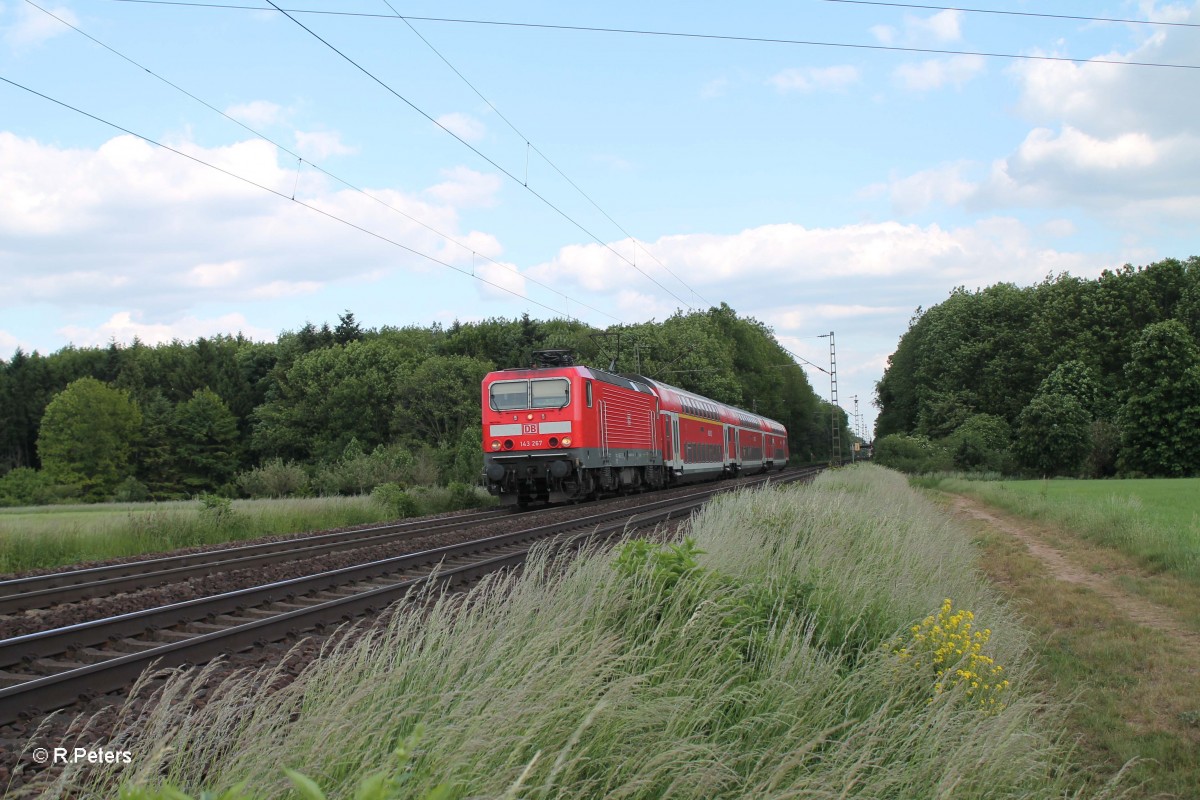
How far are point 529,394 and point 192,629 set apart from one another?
50.9 ft

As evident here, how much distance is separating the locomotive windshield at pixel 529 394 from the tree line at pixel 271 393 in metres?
32.2

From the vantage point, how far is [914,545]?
414 inches

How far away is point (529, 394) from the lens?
23109mm

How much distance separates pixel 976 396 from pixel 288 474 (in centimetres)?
5305

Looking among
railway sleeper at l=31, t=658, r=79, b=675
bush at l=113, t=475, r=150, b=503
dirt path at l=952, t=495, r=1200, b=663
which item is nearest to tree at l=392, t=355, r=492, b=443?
bush at l=113, t=475, r=150, b=503

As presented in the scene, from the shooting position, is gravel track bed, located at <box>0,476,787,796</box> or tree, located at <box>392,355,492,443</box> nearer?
gravel track bed, located at <box>0,476,787,796</box>

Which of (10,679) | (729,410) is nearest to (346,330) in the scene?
(729,410)

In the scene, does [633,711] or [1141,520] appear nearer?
[633,711]

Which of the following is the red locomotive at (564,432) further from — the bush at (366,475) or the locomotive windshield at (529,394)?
the bush at (366,475)

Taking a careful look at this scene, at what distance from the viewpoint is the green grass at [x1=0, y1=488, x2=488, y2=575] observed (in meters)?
14.5

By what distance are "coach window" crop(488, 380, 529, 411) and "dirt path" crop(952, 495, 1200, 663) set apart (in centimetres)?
1178

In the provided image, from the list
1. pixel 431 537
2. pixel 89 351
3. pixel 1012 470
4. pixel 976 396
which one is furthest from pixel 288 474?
pixel 89 351

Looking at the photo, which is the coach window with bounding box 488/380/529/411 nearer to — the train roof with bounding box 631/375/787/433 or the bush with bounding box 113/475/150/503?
the train roof with bounding box 631/375/787/433

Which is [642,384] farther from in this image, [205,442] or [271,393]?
→ [271,393]
